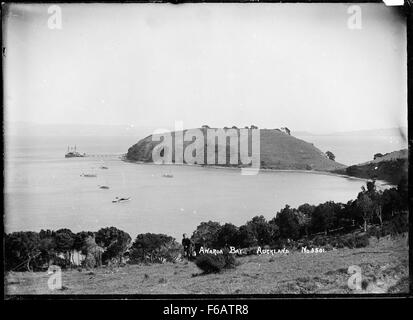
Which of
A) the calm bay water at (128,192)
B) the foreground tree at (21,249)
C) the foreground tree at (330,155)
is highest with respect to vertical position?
the foreground tree at (330,155)

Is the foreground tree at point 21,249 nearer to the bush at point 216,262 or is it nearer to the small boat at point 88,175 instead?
the small boat at point 88,175

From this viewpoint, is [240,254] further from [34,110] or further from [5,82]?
[5,82]

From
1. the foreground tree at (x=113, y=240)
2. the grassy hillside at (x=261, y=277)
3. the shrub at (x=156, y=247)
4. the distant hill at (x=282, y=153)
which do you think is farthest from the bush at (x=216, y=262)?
the distant hill at (x=282, y=153)

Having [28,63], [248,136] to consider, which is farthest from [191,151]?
[28,63]

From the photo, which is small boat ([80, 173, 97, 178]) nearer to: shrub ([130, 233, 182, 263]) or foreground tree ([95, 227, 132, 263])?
foreground tree ([95, 227, 132, 263])
